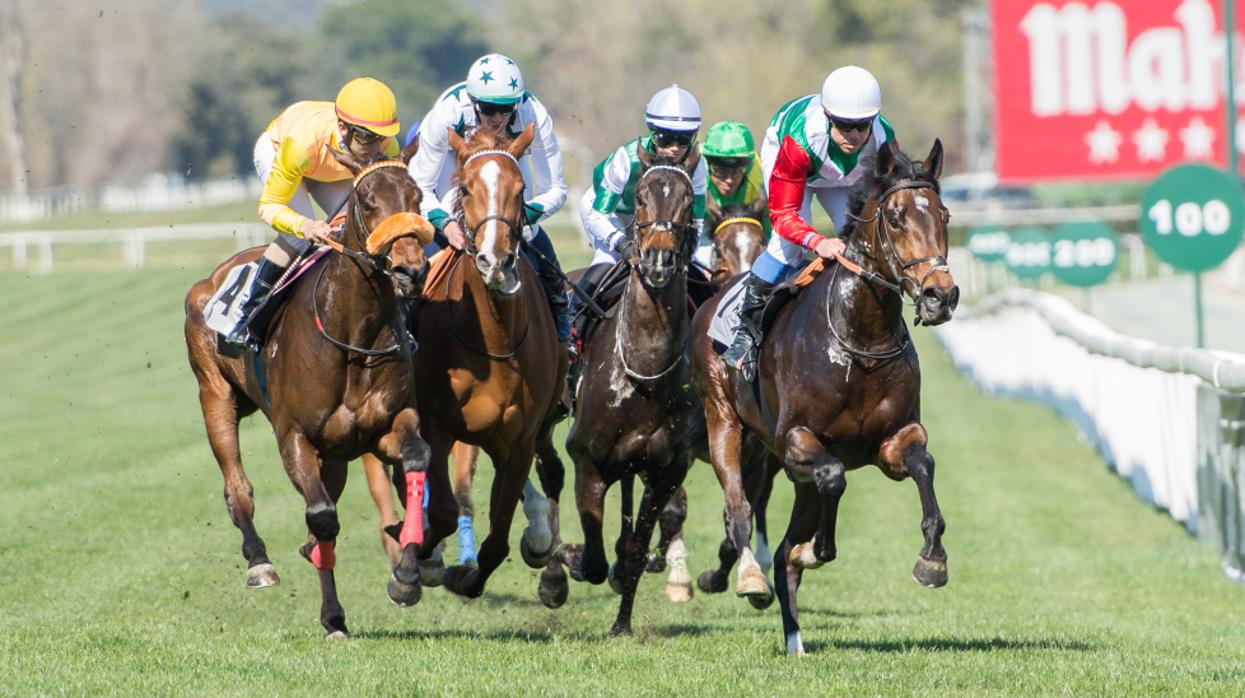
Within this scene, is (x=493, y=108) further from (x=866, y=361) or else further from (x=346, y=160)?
(x=866, y=361)

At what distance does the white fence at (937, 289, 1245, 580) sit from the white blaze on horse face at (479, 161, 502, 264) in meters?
4.78

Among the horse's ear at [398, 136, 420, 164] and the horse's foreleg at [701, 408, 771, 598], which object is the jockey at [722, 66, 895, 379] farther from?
the horse's ear at [398, 136, 420, 164]

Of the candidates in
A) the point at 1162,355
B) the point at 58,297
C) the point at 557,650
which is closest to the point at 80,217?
the point at 58,297

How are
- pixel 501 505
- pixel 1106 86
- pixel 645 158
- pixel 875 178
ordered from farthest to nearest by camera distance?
pixel 1106 86 → pixel 501 505 → pixel 645 158 → pixel 875 178

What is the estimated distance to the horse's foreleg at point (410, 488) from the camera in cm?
809

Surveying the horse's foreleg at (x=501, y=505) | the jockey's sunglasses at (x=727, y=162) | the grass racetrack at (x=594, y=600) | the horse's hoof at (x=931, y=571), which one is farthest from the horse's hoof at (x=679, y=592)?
the horse's hoof at (x=931, y=571)

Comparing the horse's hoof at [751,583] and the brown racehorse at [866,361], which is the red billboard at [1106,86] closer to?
the brown racehorse at [866,361]

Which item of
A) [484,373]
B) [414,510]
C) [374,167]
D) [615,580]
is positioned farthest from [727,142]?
[414,510]

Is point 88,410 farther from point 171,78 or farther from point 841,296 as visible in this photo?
point 171,78

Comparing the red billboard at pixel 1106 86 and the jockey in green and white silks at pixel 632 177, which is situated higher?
the red billboard at pixel 1106 86

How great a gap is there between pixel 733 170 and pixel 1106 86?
23268 millimetres

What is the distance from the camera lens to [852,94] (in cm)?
809

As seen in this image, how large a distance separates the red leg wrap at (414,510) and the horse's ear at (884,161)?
2263 mm

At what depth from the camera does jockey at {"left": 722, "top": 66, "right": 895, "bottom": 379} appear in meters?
8.14
